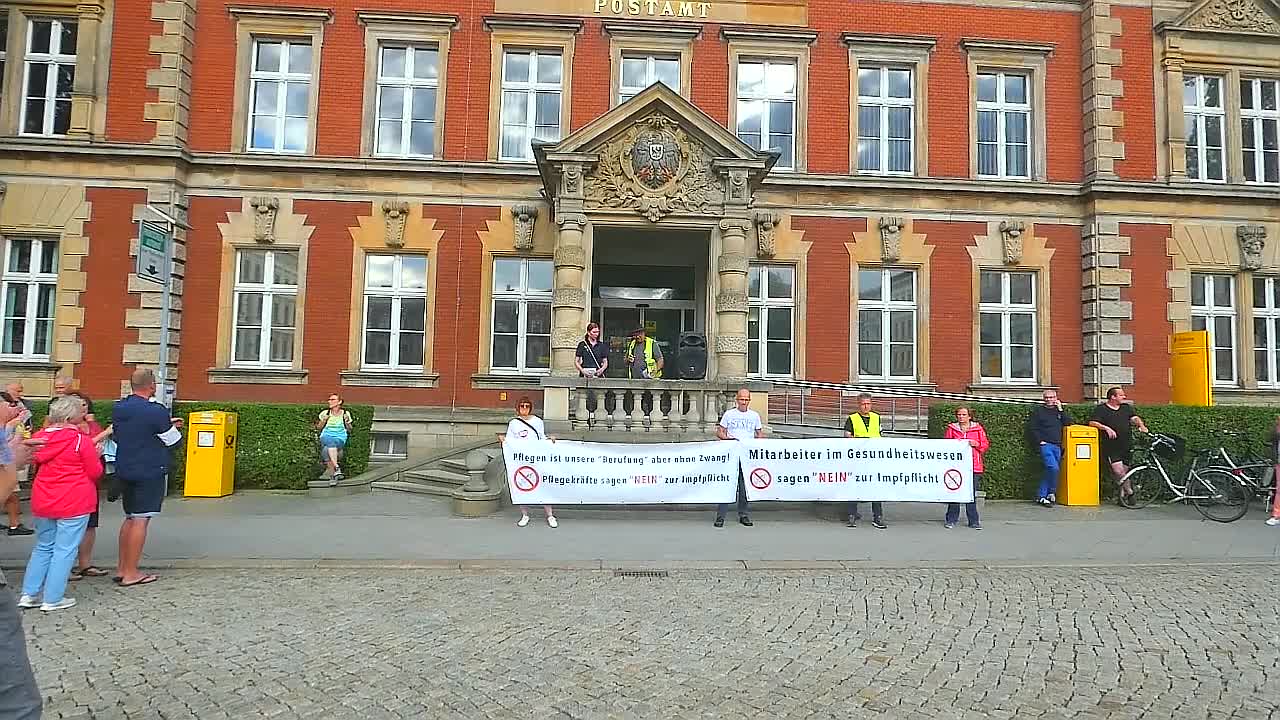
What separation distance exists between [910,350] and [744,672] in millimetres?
14223

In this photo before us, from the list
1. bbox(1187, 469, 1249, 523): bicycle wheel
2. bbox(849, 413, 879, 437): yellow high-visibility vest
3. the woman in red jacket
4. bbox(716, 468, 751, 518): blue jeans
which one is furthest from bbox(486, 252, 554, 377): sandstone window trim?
bbox(1187, 469, 1249, 523): bicycle wheel

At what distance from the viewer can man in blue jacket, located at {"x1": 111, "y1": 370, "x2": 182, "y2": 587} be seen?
23.5 feet

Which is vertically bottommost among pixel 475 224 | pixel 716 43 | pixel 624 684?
pixel 624 684

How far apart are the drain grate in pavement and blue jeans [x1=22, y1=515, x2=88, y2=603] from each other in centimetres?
447

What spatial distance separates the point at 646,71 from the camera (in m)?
17.9

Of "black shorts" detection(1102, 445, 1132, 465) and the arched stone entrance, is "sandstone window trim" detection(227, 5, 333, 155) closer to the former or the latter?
the arched stone entrance

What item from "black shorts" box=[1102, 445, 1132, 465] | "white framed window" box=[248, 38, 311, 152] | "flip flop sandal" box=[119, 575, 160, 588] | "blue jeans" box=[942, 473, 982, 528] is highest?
"white framed window" box=[248, 38, 311, 152]

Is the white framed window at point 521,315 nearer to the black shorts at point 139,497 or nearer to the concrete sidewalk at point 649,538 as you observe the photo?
the concrete sidewalk at point 649,538

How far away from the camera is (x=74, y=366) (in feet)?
53.8

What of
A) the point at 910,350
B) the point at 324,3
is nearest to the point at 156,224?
the point at 324,3

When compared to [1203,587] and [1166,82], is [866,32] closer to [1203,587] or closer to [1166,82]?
[1166,82]

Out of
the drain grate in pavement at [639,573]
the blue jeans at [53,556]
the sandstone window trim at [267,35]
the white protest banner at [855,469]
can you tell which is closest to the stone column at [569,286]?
the white protest banner at [855,469]

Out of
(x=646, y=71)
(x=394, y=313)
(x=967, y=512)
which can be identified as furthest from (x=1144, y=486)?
(x=394, y=313)

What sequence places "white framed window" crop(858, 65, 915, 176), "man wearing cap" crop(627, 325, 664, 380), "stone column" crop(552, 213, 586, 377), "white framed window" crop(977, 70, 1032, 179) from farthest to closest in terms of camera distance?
1. "white framed window" crop(977, 70, 1032, 179)
2. "white framed window" crop(858, 65, 915, 176)
3. "man wearing cap" crop(627, 325, 664, 380)
4. "stone column" crop(552, 213, 586, 377)
